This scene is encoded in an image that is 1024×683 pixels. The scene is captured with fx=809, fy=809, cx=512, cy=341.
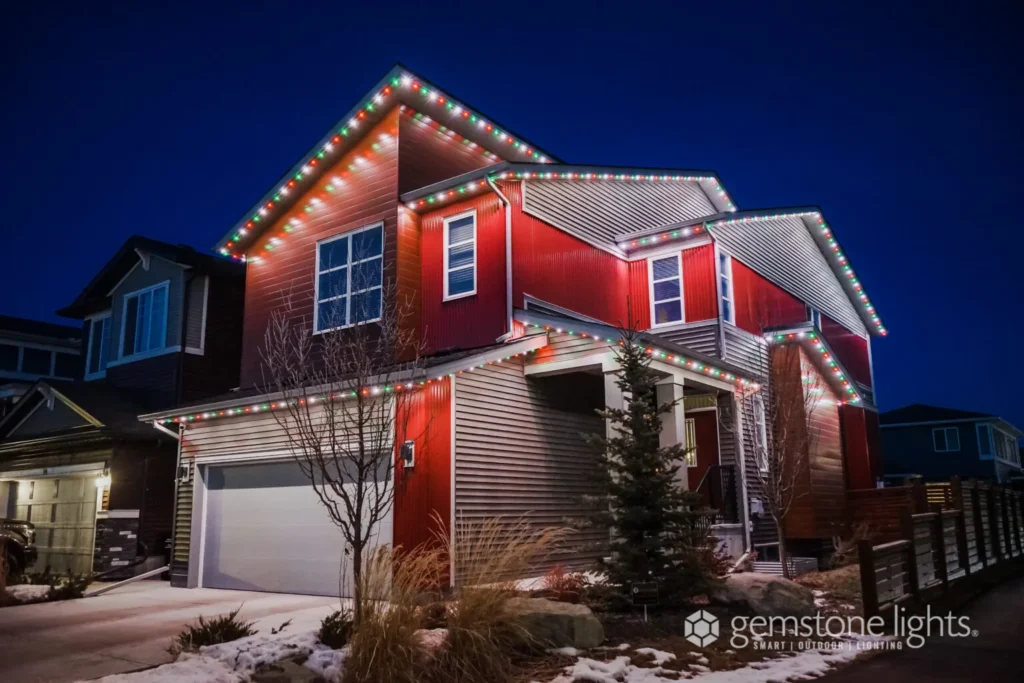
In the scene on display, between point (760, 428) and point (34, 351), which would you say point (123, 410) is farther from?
point (760, 428)

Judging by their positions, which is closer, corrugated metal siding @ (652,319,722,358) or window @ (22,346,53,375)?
corrugated metal siding @ (652,319,722,358)

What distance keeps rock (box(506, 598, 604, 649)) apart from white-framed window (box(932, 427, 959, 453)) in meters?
37.8

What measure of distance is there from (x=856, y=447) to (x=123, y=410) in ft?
55.9

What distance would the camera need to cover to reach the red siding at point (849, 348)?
22.0 metres

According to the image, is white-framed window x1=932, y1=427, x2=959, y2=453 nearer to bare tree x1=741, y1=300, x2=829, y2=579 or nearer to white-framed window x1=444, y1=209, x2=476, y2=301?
bare tree x1=741, y1=300, x2=829, y2=579

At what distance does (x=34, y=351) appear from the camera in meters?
28.7

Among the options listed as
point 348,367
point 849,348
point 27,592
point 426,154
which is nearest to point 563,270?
point 426,154

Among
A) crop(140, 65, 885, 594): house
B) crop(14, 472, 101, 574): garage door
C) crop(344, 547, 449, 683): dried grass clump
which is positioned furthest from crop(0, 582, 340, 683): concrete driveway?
crop(14, 472, 101, 574): garage door

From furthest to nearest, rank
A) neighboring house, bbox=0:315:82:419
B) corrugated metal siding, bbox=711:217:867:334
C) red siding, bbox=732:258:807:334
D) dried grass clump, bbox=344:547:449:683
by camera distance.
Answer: neighboring house, bbox=0:315:82:419 < corrugated metal siding, bbox=711:217:867:334 < red siding, bbox=732:258:807:334 < dried grass clump, bbox=344:547:449:683

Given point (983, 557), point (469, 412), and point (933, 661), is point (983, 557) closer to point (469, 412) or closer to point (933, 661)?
point (933, 661)

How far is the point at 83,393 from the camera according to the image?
62.8ft

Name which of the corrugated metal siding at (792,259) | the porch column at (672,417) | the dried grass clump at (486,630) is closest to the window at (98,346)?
the porch column at (672,417)

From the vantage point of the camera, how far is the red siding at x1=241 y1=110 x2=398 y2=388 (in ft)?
50.5

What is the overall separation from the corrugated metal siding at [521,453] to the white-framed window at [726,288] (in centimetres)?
374
